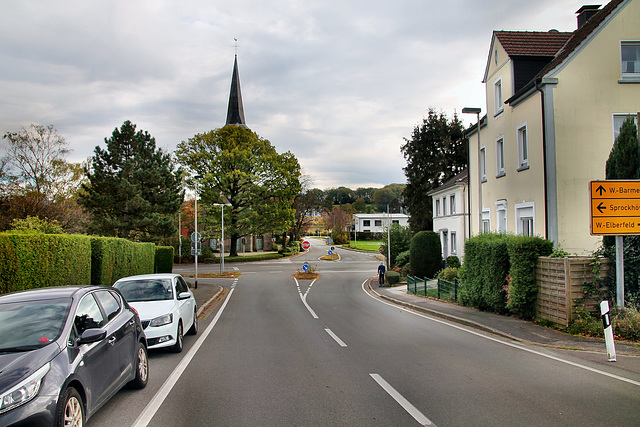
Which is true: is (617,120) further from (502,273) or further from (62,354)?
(62,354)

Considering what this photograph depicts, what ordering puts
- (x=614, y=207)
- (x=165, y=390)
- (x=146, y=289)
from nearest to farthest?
(x=165, y=390) → (x=614, y=207) → (x=146, y=289)

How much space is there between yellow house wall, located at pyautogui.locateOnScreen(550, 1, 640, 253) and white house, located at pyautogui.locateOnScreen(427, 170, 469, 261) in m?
16.1

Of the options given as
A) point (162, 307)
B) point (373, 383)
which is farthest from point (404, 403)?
point (162, 307)

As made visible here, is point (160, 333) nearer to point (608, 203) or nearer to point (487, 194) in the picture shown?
point (608, 203)

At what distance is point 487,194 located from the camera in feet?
76.4

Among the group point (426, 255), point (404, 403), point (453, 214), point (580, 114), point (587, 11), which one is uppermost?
point (587, 11)

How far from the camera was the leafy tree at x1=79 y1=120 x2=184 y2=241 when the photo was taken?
3462 cm

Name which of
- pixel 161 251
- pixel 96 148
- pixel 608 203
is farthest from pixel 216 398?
pixel 96 148

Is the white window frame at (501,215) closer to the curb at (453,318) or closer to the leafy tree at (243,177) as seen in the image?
the curb at (453,318)

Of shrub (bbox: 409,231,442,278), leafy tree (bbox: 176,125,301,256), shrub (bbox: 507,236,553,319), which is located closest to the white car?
shrub (bbox: 507,236,553,319)

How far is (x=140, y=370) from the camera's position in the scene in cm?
671

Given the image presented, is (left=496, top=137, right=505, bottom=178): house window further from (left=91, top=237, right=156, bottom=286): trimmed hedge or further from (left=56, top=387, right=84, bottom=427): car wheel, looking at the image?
(left=56, top=387, right=84, bottom=427): car wheel

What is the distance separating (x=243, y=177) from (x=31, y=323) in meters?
50.8

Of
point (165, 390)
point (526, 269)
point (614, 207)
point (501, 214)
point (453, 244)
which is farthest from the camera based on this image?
point (453, 244)
